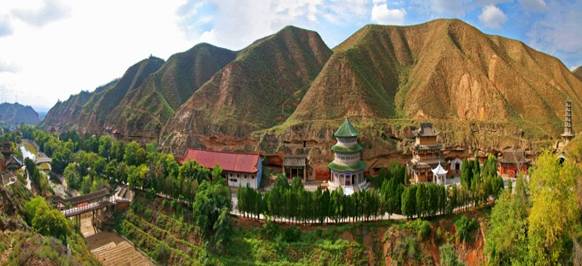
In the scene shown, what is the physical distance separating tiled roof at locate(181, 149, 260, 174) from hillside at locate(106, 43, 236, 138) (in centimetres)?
2954

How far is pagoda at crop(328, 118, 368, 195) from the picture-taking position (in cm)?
4891

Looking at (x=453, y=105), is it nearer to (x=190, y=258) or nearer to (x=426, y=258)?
(x=426, y=258)

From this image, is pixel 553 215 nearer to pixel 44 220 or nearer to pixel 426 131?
pixel 426 131

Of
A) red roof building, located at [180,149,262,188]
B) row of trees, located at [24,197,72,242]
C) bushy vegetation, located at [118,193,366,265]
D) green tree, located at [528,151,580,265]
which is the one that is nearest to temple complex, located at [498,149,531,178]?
green tree, located at [528,151,580,265]

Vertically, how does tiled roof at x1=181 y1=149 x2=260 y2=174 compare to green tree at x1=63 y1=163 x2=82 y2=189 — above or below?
above

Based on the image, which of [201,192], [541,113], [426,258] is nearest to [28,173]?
[201,192]

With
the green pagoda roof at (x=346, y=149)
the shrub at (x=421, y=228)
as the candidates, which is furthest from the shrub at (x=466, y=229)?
the green pagoda roof at (x=346, y=149)

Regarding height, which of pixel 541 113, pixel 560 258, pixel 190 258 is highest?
pixel 541 113

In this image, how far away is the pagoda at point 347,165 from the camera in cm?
4891

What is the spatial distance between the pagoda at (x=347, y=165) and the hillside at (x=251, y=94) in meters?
21.2

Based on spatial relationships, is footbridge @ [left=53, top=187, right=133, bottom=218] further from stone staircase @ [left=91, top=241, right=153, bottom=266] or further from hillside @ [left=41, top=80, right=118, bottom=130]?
hillside @ [left=41, top=80, right=118, bottom=130]

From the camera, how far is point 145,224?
152ft

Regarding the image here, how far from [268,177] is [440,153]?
78.3 feet

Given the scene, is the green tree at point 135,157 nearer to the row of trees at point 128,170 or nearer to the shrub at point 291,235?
the row of trees at point 128,170
